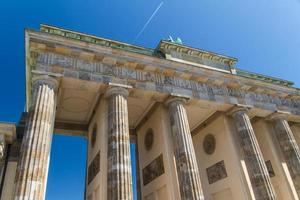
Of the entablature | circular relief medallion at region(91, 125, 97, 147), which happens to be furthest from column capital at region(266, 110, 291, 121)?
circular relief medallion at region(91, 125, 97, 147)

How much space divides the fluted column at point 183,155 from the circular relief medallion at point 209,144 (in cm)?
441

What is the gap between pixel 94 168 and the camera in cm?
1314

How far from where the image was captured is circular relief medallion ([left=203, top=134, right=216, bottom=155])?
16.9 metres

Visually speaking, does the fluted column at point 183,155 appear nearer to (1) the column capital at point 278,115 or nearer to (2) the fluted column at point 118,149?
(2) the fluted column at point 118,149

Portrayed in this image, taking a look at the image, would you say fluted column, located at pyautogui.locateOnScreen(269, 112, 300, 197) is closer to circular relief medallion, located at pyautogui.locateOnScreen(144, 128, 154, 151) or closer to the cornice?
the cornice

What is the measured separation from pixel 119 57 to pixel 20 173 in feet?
23.1

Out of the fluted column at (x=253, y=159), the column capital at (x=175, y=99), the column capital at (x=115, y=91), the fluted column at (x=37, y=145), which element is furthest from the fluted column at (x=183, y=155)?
the fluted column at (x=37, y=145)

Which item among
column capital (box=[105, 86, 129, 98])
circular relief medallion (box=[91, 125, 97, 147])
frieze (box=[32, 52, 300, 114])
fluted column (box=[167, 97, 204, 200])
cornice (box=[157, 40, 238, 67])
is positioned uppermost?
cornice (box=[157, 40, 238, 67])

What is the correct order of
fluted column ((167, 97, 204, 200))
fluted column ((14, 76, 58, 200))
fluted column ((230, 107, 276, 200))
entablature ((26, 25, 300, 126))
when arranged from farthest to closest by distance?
fluted column ((230, 107, 276, 200))
entablature ((26, 25, 300, 126))
fluted column ((167, 97, 204, 200))
fluted column ((14, 76, 58, 200))

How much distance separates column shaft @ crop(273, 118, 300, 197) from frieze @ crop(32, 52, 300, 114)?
1.51m

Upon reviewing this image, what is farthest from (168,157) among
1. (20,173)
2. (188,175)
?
(20,173)

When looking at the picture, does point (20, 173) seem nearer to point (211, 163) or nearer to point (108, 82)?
point (108, 82)

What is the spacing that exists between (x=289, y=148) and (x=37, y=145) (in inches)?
563

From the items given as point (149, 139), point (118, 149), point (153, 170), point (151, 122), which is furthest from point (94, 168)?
point (151, 122)
